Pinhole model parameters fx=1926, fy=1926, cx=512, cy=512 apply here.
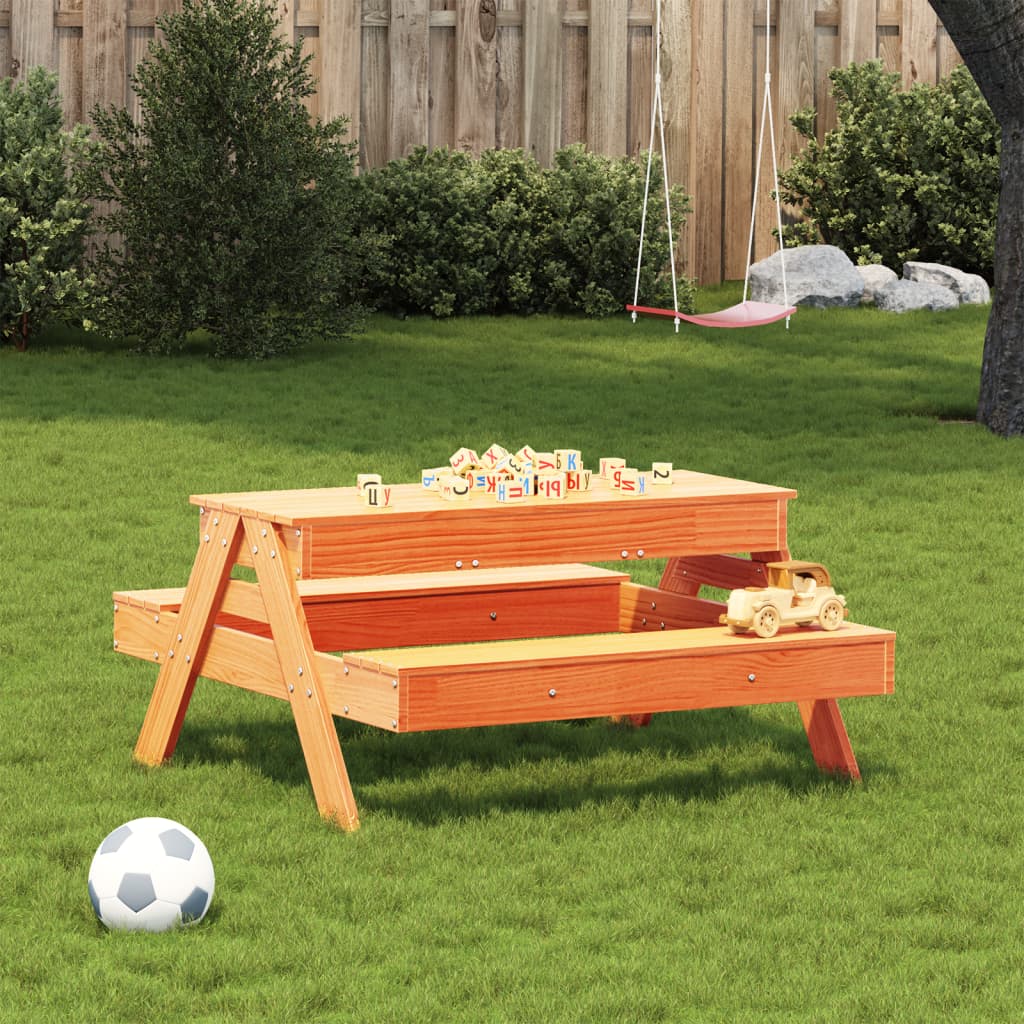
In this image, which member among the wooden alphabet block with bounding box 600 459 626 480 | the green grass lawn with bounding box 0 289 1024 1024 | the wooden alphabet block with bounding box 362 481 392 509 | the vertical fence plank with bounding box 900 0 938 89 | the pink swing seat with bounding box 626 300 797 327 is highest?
the vertical fence plank with bounding box 900 0 938 89

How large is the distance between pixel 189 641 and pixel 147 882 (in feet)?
4.67

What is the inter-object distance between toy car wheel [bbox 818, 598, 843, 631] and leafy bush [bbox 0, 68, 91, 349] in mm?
9984

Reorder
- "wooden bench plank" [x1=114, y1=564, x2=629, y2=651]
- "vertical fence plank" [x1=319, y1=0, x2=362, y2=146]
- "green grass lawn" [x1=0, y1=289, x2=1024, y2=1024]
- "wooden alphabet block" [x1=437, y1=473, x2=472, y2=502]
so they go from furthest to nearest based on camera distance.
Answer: "vertical fence plank" [x1=319, y1=0, x2=362, y2=146] → "wooden bench plank" [x1=114, y1=564, x2=629, y2=651] → "wooden alphabet block" [x1=437, y1=473, x2=472, y2=502] → "green grass lawn" [x1=0, y1=289, x2=1024, y2=1024]

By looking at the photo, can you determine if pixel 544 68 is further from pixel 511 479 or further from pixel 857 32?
pixel 511 479

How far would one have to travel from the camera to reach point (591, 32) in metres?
17.3

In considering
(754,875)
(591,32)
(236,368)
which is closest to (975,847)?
(754,875)

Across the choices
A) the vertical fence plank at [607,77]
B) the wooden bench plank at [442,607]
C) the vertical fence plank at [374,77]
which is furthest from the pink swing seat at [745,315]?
the wooden bench plank at [442,607]

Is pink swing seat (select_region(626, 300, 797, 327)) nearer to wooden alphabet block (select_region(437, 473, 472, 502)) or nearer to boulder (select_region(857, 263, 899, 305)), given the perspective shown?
boulder (select_region(857, 263, 899, 305))

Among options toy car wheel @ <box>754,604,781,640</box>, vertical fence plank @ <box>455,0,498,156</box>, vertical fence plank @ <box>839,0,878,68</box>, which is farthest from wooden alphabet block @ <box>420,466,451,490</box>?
vertical fence plank @ <box>839,0,878,68</box>

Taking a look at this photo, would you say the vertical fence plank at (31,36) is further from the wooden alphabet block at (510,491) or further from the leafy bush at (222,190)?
the wooden alphabet block at (510,491)

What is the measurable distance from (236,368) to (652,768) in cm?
904

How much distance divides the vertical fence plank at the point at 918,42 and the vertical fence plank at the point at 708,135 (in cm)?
209

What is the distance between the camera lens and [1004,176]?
12.5m

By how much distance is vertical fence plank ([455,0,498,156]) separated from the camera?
17250 mm
